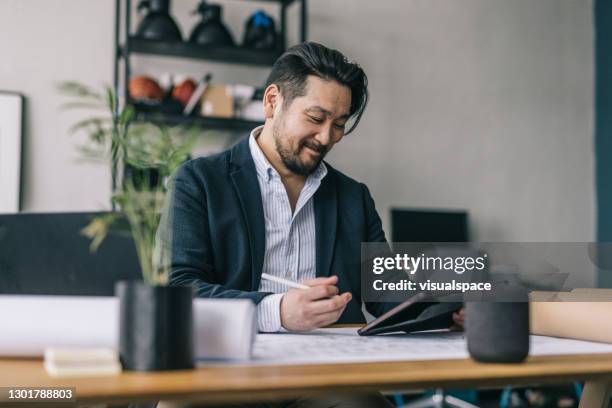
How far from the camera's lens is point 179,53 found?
11.1 feet

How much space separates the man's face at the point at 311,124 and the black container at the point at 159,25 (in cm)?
149

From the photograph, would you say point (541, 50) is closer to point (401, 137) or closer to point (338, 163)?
point (401, 137)

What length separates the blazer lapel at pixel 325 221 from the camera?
1.85 m

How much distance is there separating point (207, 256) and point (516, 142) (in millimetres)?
2904

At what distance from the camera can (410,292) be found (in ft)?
6.08

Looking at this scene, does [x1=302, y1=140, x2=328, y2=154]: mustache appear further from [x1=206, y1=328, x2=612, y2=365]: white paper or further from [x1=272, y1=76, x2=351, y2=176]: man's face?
[x1=206, y1=328, x2=612, y2=365]: white paper

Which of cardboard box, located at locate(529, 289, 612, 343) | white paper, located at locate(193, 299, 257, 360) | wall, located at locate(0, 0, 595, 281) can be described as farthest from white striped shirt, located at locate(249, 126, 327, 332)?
wall, located at locate(0, 0, 595, 281)

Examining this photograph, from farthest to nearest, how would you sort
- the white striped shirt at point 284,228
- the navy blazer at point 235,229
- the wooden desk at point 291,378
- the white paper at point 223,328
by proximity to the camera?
the white striped shirt at point 284,228 → the navy blazer at point 235,229 → the white paper at point 223,328 → the wooden desk at point 291,378

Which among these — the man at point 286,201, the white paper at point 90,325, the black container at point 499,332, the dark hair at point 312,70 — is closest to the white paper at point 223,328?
the white paper at point 90,325

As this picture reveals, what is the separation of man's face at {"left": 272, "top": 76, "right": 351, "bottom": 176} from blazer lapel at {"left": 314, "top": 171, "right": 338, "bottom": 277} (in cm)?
9

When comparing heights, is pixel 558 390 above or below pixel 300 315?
below

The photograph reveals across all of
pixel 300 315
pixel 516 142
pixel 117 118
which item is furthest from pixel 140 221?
pixel 516 142

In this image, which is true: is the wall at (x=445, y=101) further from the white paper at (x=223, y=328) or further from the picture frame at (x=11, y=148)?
the white paper at (x=223, y=328)

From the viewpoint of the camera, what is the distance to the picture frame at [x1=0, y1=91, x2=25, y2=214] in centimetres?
321
